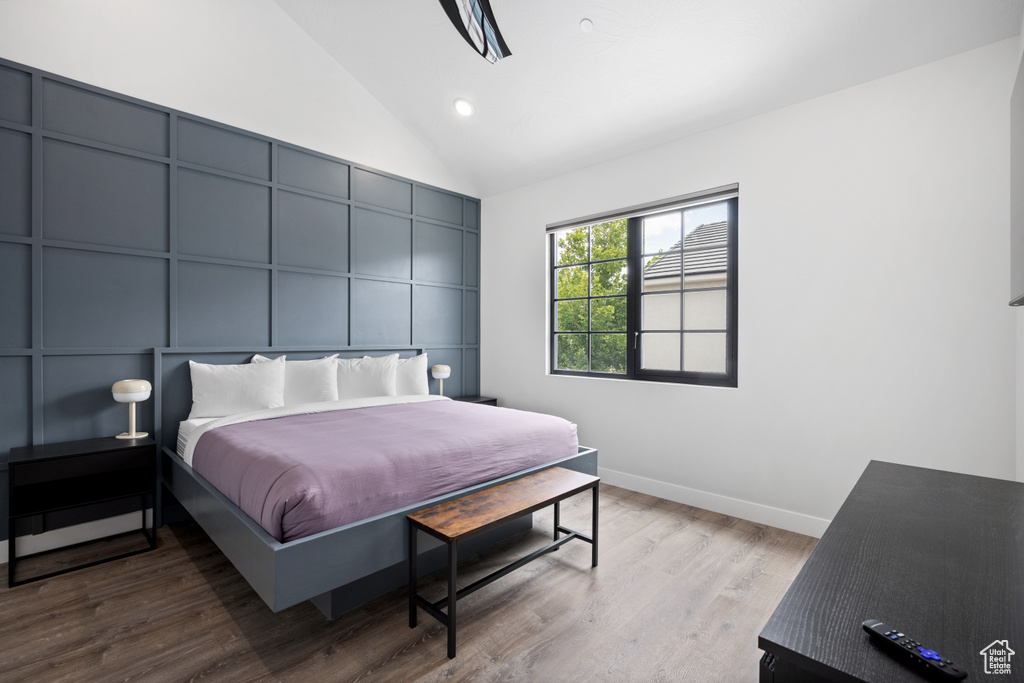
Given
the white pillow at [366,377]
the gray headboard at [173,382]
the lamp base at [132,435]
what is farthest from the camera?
the white pillow at [366,377]

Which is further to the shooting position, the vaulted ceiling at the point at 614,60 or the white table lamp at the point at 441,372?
the white table lamp at the point at 441,372

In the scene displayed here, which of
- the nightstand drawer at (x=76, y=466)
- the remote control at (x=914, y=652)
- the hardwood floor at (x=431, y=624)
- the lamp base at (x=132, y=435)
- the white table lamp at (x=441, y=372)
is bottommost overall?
the hardwood floor at (x=431, y=624)

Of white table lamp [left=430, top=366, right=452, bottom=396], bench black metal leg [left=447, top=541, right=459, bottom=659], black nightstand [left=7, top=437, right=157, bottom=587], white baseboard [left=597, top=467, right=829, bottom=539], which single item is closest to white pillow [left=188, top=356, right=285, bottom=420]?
black nightstand [left=7, top=437, right=157, bottom=587]

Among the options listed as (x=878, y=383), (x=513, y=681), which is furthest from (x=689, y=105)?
(x=513, y=681)

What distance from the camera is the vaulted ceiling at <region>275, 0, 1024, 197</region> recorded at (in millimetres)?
2381

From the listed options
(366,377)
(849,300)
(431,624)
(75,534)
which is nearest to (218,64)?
(366,377)

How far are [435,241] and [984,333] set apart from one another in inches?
150

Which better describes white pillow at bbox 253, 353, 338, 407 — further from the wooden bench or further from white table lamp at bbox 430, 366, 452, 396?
the wooden bench

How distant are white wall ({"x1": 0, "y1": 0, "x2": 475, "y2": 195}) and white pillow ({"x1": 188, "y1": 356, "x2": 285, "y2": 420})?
1643 mm

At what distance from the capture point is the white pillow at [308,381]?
3.37 metres

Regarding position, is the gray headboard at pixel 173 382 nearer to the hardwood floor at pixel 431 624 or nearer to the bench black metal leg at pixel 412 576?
the hardwood floor at pixel 431 624

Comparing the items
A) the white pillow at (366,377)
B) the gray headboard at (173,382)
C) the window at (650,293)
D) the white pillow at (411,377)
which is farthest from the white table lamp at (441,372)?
the gray headboard at (173,382)

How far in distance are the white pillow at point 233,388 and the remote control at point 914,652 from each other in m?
3.24

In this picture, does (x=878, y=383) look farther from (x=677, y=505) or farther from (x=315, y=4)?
(x=315, y=4)
